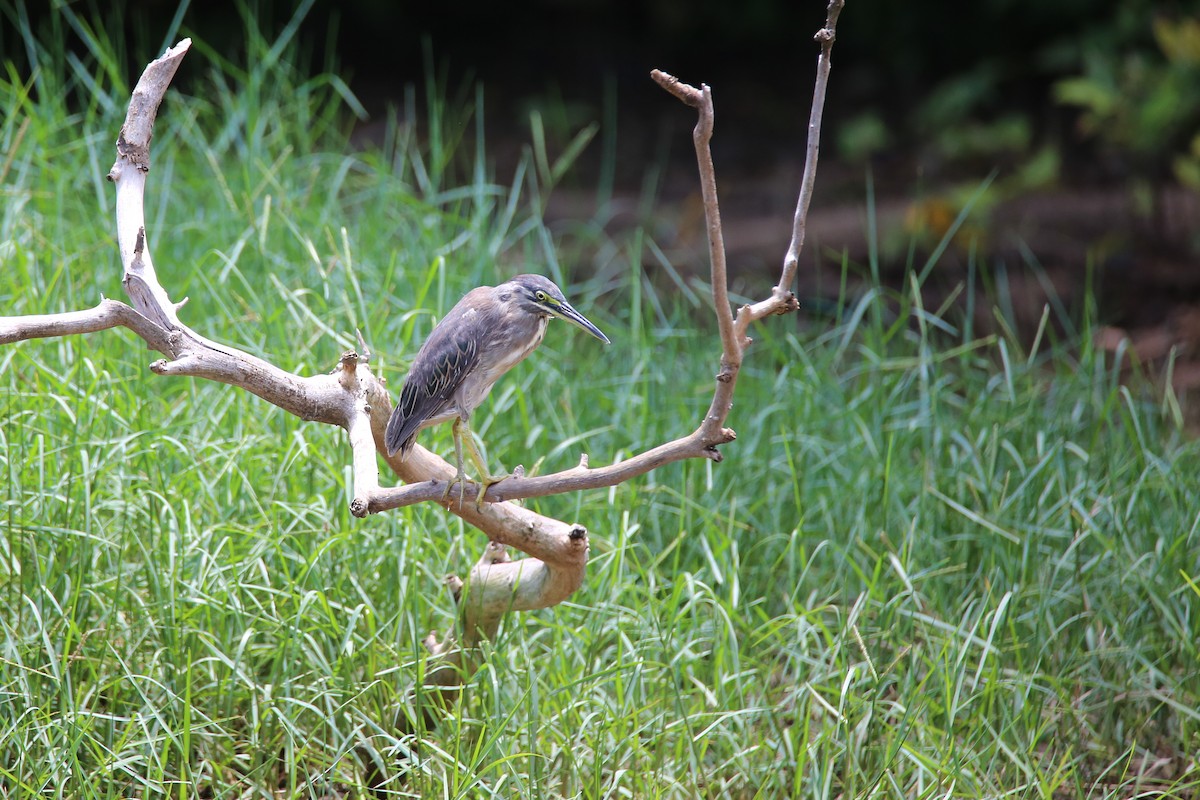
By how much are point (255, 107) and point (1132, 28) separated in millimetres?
4484

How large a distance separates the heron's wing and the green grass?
25.2 inches

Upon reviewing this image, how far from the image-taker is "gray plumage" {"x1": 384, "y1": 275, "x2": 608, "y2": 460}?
2.14 meters

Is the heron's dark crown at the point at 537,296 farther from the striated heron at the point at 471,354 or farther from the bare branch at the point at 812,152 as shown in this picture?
the bare branch at the point at 812,152

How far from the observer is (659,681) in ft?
8.85

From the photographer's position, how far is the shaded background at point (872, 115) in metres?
5.77

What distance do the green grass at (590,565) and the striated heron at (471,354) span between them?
64 centimetres

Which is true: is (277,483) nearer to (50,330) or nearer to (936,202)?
(50,330)

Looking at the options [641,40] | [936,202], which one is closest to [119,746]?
[936,202]

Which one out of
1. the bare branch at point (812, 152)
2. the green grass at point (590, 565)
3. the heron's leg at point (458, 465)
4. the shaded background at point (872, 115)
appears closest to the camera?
the bare branch at point (812, 152)

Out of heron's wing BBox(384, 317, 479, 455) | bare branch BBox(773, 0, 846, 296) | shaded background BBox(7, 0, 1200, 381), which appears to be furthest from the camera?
shaded background BBox(7, 0, 1200, 381)

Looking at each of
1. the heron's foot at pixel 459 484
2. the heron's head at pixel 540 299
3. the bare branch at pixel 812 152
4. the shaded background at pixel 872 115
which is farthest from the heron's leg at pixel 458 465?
the shaded background at pixel 872 115

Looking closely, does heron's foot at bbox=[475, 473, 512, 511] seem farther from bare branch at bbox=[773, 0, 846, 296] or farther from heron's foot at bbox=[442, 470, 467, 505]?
bare branch at bbox=[773, 0, 846, 296]

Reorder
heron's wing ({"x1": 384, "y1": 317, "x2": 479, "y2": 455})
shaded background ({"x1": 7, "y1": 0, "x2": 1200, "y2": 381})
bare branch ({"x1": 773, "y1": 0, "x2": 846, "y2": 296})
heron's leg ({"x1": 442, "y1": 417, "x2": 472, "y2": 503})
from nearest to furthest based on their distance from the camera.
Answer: bare branch ({"x1": 773, "y1": 0, "x2": 846, "y2": 296})
heron's leg ({"x1": 442, "y1": 417, "x2": 472, "y2": 503})
heron's wing ({"x1": 384, "y1": 317, "x2": 479, "y2": 455})
shaded background ({"x1": 7, "y1": 0, "x2": 1200, "y2": 381})

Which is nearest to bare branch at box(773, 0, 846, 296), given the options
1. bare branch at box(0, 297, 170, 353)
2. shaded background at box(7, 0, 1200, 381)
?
bare branch at box(0, 297, 170, 353)
